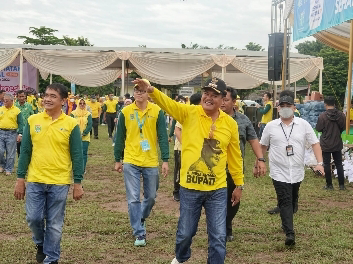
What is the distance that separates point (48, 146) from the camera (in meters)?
4.84

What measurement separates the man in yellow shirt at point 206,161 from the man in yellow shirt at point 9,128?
7.59 meters

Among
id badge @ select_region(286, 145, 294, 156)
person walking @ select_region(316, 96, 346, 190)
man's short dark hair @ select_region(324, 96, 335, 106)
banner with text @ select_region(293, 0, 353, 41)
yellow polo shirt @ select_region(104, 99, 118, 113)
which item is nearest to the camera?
id badge @ select_region(286, 145, 294, 156)

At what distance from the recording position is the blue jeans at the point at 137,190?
6098 millimetres

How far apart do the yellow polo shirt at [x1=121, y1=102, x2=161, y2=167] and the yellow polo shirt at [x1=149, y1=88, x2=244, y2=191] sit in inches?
66.6

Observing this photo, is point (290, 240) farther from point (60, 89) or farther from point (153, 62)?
point (153, 62)

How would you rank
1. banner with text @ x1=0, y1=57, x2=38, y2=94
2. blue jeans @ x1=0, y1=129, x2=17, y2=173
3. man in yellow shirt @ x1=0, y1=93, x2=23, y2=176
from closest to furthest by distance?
man in yellow shirt @ x1=0, y1=93, x2=23, y2=176
blue jeans @ x1=0, y1=129, x2=17, y2=173
banner with text @ x1=0, y1=57, x2=38, y2=94

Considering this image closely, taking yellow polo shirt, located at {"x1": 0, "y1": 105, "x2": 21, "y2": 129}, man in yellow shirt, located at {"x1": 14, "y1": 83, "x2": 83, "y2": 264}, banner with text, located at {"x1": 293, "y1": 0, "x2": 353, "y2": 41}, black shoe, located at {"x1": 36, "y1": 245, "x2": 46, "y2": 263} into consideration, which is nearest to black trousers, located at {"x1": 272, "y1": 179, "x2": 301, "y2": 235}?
man in yellow shirt, located at {"x1": 14, "y1": 83, "x2": 83, "y2": 264}

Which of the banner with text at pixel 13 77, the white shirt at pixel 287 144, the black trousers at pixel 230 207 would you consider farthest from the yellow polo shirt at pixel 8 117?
the banner with text at pixel 13 77

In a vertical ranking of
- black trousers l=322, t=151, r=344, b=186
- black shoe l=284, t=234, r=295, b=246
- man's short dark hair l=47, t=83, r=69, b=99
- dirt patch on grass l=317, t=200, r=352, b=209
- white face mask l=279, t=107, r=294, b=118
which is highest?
man's short dark hair l=47, t=83, r=69, b=99

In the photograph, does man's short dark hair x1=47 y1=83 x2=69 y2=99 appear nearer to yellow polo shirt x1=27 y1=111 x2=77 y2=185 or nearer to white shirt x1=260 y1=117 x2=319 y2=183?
yellow polo shirt x1=27 y1=111 x2=77 y2=185

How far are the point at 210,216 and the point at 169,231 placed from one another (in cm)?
255

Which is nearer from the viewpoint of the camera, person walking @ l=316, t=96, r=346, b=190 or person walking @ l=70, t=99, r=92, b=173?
person walking @ l=316, t=96, r=346, b=190

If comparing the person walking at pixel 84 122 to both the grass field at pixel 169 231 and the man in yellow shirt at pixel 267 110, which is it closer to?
the grass field at pixel 169 231

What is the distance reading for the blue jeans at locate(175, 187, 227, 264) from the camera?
449cm
